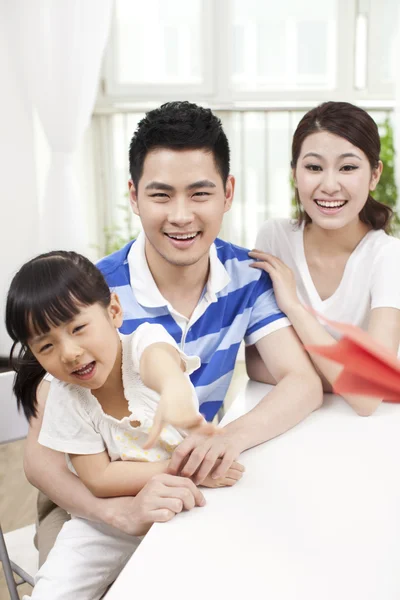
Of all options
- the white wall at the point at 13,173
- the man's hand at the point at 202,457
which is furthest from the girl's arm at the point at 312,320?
the white wall at the point at 13,173

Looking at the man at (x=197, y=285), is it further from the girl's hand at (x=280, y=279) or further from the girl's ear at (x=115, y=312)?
the girl's ear at (x=115, y=312)

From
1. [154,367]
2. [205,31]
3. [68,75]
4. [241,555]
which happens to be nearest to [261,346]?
[154,367]

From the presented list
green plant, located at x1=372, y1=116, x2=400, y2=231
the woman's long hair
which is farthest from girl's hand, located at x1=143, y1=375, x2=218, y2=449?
green plant, located at x1=372, y1=116, x2=400, y2=231

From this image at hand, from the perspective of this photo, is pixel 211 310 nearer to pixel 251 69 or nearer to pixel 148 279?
pixel 148 279

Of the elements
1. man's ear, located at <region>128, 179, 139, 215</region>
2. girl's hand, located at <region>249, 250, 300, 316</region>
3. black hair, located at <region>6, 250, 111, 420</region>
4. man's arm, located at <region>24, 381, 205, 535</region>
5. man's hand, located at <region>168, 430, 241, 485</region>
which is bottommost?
man's arm, located at <region>24, 381, 205, 535</region>

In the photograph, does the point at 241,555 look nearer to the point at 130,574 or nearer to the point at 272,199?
the point at 130,574

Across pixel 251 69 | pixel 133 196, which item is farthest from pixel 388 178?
pixel 133 196

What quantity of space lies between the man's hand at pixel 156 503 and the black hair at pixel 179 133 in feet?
2.10

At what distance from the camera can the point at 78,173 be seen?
387 cm

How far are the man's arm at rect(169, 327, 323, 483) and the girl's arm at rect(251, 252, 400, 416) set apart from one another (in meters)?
0.03

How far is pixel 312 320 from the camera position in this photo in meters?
1.38

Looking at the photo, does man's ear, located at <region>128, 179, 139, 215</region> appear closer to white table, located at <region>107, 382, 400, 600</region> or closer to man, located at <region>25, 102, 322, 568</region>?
man, located at <region>25, 102, 322, 568</region>

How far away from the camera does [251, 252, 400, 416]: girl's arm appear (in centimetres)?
135

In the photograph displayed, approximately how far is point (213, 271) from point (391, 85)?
113 inches
